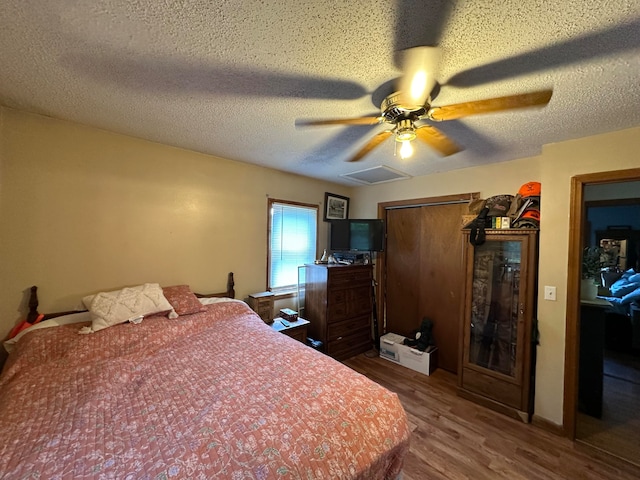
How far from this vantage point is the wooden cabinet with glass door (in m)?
2.16

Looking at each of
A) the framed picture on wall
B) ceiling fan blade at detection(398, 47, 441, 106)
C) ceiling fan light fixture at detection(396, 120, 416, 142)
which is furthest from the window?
ceiling fan blade at detection(398, 47, 441, 106)

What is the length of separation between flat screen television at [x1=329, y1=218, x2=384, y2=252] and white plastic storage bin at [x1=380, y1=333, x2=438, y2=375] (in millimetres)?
1187

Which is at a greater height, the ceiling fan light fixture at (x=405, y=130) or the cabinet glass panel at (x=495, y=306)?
the ceiling fan light fixture at (x=405, y=130)

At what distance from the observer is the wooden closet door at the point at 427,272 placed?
9.80 ft

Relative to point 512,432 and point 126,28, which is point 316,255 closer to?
point 512,432

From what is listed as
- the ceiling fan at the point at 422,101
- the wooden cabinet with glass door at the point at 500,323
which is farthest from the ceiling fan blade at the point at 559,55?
the wooden cabinet with glass door at the point at 500,323

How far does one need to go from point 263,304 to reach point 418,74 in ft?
8.50

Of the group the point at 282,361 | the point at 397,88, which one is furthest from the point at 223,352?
the point at 397,88

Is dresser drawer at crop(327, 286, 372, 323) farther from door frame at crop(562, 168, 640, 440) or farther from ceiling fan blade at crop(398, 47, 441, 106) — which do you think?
ceiling fan blade at crop(398, 47, 441, 106)

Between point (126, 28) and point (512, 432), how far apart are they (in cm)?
351

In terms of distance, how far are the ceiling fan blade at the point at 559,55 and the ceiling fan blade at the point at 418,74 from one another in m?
0.16

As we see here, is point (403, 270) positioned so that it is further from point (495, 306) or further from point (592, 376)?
point (592, 376)

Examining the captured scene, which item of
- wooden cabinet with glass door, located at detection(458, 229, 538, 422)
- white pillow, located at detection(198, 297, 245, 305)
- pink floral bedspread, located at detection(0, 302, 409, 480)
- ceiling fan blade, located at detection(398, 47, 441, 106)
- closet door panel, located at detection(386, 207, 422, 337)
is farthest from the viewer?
closet door panel, located at detection(386, 207, 422, 337)

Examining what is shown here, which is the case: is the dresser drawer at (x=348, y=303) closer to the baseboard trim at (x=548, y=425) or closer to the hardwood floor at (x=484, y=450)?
the hardwood floor at (x=484, y=450)
